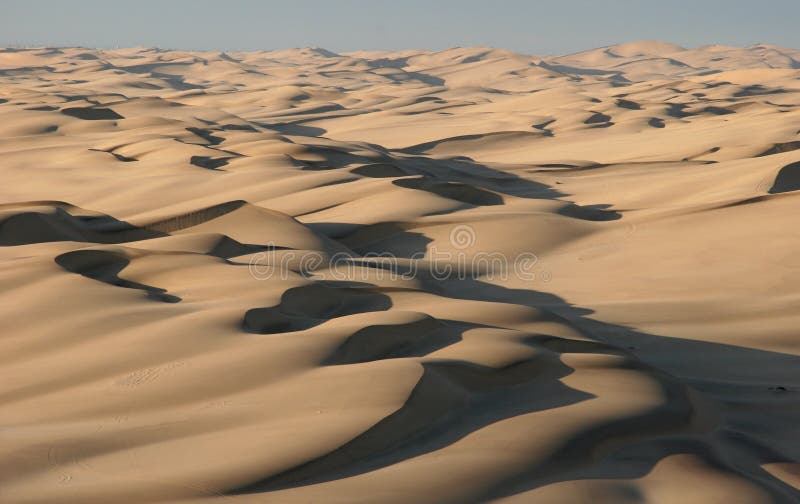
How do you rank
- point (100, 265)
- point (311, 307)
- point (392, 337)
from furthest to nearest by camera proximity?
point (100, 265)
point (311, 307)
point (392, 337)

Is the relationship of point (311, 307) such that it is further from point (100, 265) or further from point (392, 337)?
point (100, 265)

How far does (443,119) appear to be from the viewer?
838 inches

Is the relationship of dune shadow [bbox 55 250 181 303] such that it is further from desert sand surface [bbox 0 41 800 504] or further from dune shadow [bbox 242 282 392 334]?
dune shadow [bbox 242 282 392 334]

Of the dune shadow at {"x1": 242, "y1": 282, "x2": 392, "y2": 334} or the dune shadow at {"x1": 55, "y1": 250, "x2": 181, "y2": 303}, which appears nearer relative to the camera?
the dune shadow at {"x1": 242, "y1": 282, "x2": 392, "y2": 334}

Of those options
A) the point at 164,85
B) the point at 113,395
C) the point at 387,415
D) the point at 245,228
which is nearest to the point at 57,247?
the point at 245,228

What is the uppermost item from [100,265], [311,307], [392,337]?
[392,337]

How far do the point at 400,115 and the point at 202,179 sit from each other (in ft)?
46.7

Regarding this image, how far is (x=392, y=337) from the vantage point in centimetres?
313

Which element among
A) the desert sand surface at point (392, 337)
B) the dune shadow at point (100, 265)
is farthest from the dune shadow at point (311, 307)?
the dune shadow at point (100, 265)

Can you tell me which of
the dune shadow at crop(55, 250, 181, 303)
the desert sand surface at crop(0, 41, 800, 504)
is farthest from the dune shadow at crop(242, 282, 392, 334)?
the dune shadow at crop(55, 250, 181, 303)

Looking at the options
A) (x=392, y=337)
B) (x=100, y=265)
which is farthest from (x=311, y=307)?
(x=100, y=265)

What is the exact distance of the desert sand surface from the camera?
7.50 feet

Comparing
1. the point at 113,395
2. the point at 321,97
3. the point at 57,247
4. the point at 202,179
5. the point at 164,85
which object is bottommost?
the point at 164,85

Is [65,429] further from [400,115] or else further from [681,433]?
[400,115]
